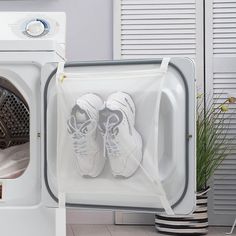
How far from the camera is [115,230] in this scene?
2697mm

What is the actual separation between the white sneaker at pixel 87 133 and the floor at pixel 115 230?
0.98m

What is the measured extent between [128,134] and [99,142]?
107 mm

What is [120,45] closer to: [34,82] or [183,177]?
[34,82]

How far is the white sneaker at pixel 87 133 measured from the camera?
1668 millimetres

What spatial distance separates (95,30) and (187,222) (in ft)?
3.70

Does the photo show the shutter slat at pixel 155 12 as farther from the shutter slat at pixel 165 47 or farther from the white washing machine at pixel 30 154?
the white washing machine at pixel 30 154

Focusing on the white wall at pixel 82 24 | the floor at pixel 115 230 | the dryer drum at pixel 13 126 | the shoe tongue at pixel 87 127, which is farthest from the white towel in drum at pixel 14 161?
the white wall at pixel 82 24

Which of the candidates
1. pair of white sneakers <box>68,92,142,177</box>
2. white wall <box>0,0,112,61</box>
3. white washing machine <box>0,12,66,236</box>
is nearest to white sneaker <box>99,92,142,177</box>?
pair of white sneakers <box>68,92,142,177</box>

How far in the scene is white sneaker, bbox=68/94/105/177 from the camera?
1.67m

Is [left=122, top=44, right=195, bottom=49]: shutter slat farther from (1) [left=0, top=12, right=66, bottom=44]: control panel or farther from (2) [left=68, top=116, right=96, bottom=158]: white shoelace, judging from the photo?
(2) [left=68, top=116, right=96, bottom=158]: white shoelace

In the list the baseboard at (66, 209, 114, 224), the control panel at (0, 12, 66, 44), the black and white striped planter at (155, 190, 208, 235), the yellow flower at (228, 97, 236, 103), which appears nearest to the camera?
the control panel at (0, 12, 66, 44)

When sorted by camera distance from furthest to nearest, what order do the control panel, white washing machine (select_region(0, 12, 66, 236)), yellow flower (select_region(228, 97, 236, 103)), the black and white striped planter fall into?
yellow flower (select_region(228, 97, 236, 103)), the black and white striped planter, the control panel, white washing machine (select_region(0, 12, 66, 236))

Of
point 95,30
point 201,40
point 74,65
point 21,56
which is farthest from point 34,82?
point 201,40

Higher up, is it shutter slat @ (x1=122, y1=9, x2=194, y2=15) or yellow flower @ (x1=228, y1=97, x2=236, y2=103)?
shutter slat @ (x1=122, y1=9, x2=194, y2=15)
